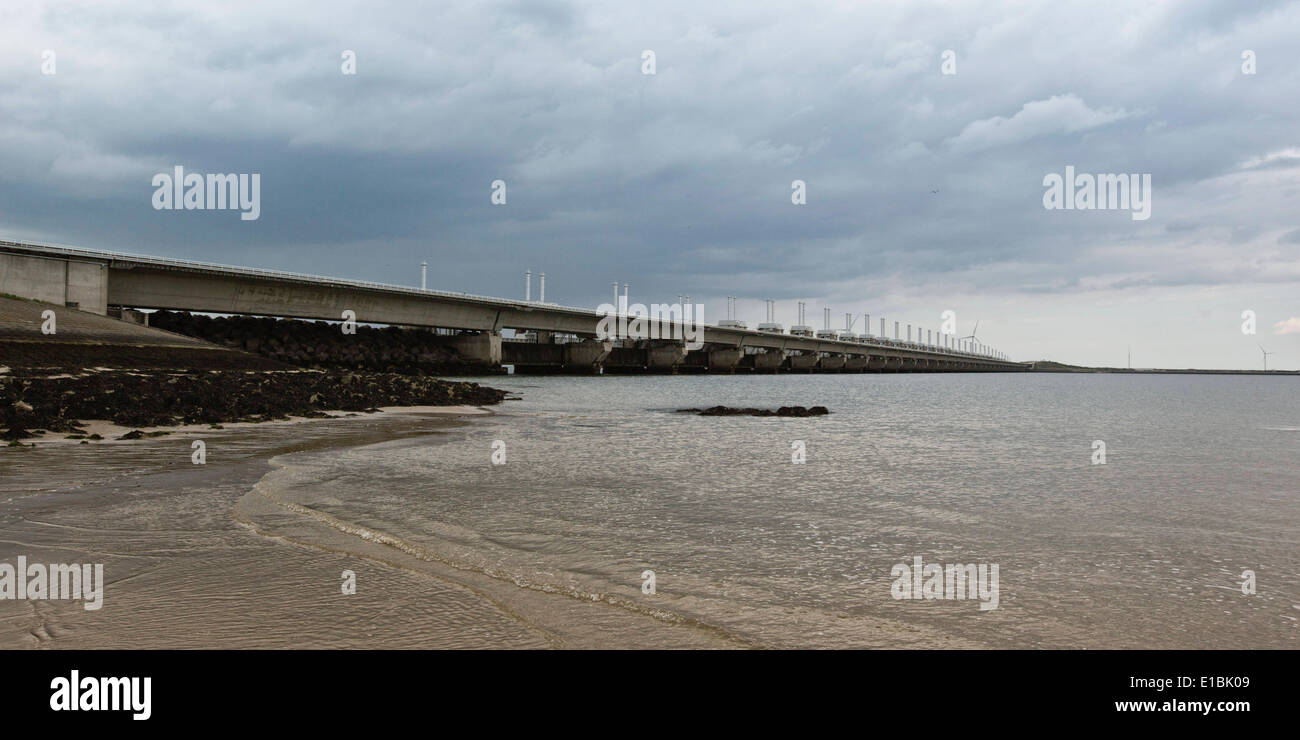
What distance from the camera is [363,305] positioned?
244ft

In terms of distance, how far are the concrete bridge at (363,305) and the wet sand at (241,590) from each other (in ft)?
169

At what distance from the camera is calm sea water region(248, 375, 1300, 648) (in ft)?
18.6

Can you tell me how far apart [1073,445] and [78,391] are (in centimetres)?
3031

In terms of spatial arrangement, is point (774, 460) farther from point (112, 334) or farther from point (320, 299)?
point (320, 299)

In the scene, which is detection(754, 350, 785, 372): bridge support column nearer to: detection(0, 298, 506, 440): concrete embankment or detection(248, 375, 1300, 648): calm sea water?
detection(0, 298, 506, 440): concrete embankment

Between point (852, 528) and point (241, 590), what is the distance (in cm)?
692

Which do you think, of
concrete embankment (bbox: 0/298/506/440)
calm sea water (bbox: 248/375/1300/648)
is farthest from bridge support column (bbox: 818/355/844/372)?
calm sea water (bbox: 248/375/1300/648)

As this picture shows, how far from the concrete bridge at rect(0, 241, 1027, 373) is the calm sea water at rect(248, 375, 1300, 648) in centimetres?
4759

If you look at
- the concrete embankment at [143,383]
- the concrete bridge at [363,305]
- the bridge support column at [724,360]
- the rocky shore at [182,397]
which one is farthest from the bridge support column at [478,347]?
the bridge support column at [724,360]

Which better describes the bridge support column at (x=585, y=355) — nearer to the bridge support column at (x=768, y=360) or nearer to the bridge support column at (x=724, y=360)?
the bridge support column at (x=724, y=360)

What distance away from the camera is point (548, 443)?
1969 cm

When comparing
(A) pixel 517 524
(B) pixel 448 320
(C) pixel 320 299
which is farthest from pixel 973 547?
(B) pixel 448 320

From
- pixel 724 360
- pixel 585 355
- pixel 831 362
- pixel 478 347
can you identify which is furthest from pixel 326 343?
pixel 831 362

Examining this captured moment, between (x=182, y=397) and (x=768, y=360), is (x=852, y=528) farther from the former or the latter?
(x=768, y=360)
